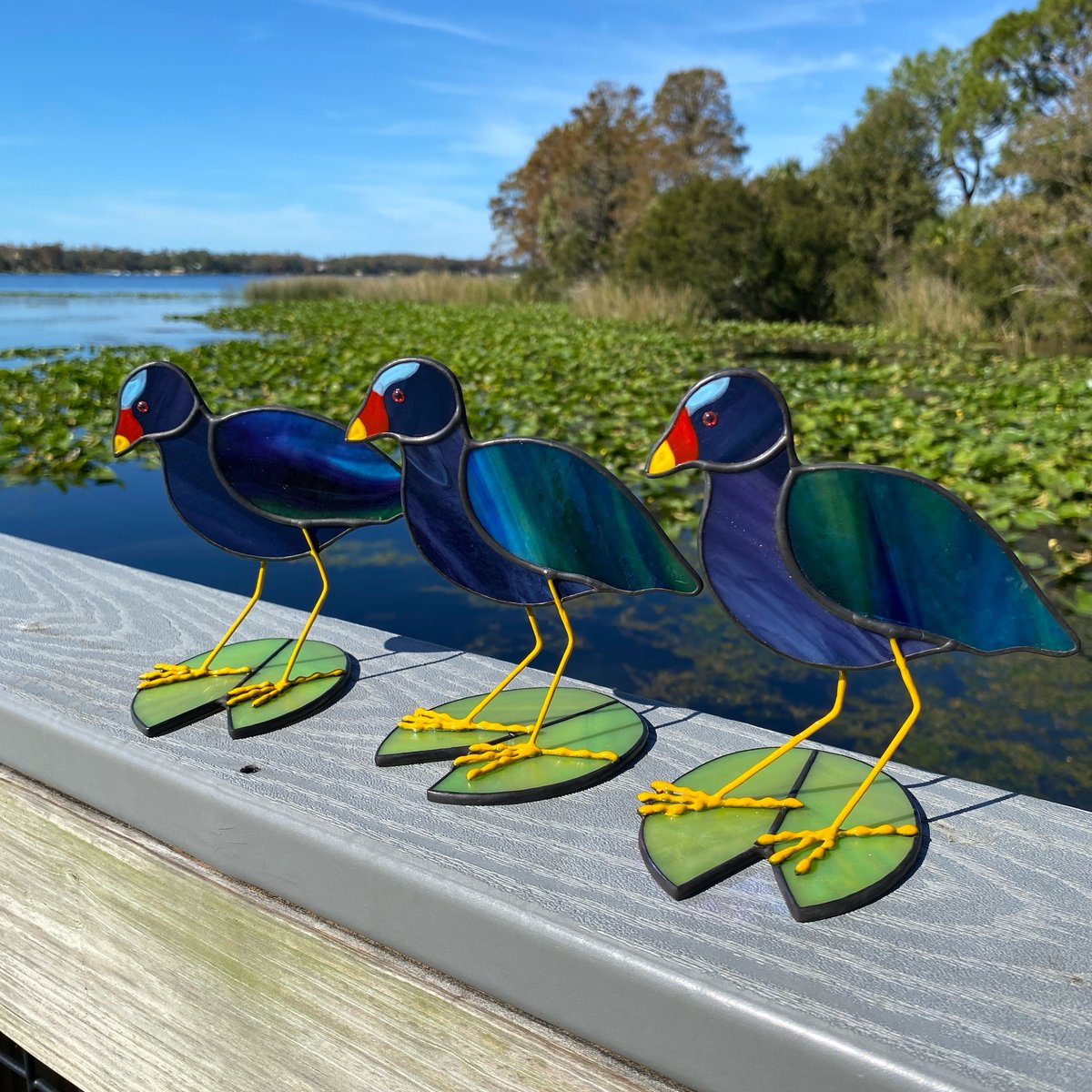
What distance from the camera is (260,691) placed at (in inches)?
43.1

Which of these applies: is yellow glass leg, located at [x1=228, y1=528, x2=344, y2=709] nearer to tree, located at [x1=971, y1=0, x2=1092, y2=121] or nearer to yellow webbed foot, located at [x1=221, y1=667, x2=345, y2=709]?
yellow webbed foot, located at [x1=221, y1=667, x2=345, y2=709]

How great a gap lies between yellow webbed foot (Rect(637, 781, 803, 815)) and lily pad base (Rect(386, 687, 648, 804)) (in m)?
0.08

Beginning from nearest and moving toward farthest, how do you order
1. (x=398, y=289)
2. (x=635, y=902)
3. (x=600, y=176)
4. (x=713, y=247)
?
(x=635, y=902)
(x=713, y=247)
(x=398, y=289)
(x=600, y=176)

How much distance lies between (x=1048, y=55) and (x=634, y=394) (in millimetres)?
15397

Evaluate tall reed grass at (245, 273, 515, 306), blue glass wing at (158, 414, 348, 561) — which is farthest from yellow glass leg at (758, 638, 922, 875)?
tall reed grass at (245, 273, 515, 306)

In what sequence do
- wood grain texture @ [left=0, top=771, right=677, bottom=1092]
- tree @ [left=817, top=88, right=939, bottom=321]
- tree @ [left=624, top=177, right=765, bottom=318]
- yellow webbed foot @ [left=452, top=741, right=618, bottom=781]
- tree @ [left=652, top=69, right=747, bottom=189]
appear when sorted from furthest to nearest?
tree @ [left=652, top=69, right=747, bottom=189]
tree @ [left=817, top=88, right=939, bottom=321]
tree @ [left=624, top=177, right=765, bottom=318]
yellow webbed foot @ [left=452, top=741, right=618, bottom=781]
wood grain texture @ [left=0, top=771, right=677, bottom=1092]

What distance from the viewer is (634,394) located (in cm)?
503

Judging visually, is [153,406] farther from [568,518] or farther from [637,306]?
[637,306]

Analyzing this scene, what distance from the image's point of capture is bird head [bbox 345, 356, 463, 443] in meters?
0.96

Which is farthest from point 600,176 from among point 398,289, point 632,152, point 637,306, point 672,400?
point 672,400

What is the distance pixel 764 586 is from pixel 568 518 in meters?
0.20

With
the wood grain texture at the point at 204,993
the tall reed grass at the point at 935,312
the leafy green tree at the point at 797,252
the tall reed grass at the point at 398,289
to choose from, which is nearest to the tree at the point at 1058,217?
the tall reed grass at the point at 935,312

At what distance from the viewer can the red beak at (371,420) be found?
986 mm

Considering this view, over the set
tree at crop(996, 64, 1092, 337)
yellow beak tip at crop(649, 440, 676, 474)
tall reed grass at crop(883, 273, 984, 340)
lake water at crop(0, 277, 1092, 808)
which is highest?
tree at crop(996, 64, 1092, 337)
